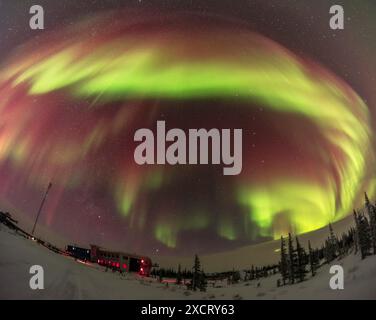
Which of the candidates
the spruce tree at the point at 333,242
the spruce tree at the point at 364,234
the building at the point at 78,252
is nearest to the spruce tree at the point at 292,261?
the spruce tree at the point at 333,242

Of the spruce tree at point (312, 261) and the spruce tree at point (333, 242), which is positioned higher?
the spruce tree at point (333, 242)

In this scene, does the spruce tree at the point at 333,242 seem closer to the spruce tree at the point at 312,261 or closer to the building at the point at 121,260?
the spruce tree at the point at 312,261

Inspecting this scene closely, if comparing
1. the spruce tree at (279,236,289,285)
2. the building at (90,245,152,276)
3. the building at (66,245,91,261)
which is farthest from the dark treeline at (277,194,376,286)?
the building at (66,245,91,261)

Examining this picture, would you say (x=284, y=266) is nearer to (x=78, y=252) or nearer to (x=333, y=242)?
(x=333, y=242)

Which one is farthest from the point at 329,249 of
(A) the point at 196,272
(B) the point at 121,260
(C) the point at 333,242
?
(B) the point at 121,260

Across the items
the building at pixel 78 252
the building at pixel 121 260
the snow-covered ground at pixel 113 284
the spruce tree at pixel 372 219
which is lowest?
the snow-covered ground at pixel 113 284
